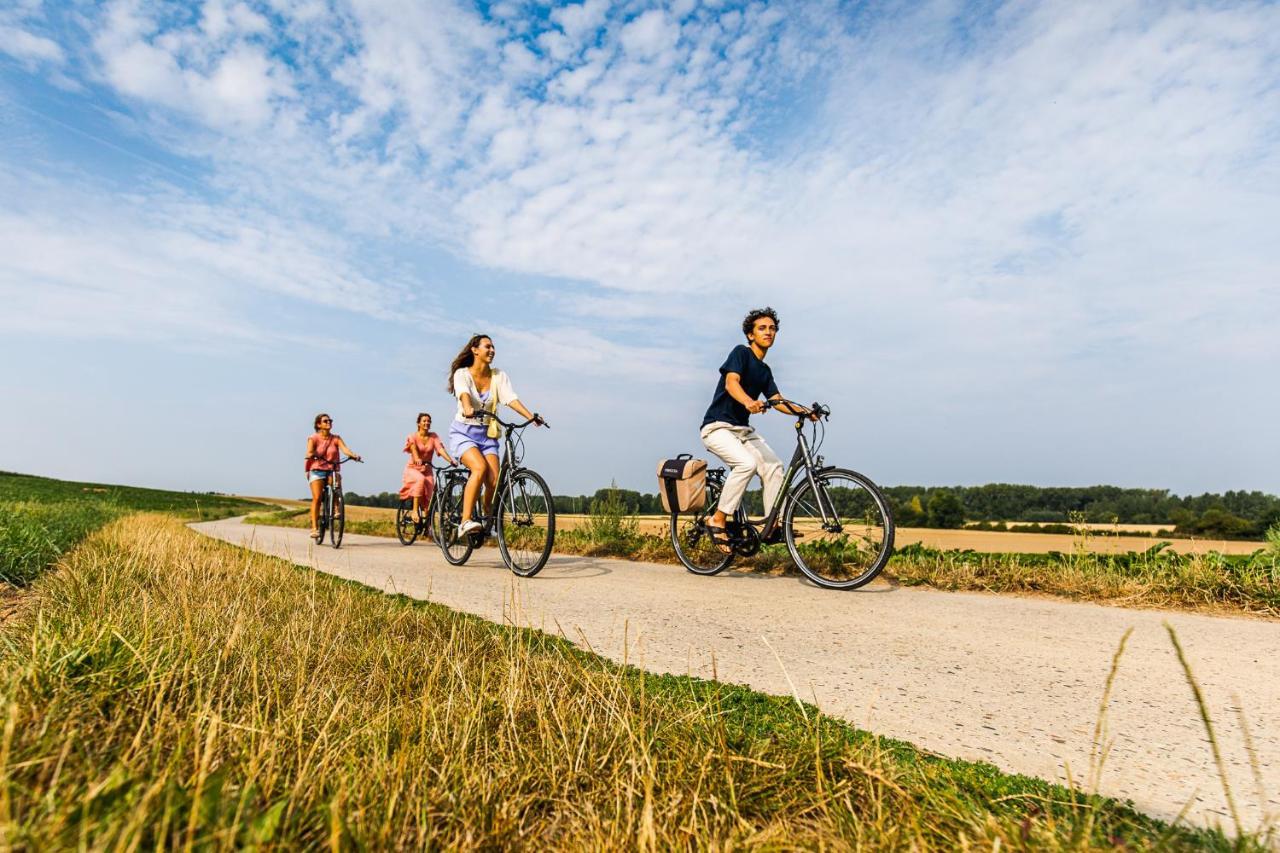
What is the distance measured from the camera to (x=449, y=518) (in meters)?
8.95

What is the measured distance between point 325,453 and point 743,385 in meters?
8.45

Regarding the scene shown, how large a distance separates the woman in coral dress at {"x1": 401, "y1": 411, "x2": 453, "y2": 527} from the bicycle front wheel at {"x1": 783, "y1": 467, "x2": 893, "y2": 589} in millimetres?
7702

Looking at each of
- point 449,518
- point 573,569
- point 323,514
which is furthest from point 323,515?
point 573,569

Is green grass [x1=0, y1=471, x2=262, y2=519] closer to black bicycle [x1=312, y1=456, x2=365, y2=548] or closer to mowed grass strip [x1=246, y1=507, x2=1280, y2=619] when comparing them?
black bicycle [x1=312, y1=456, x2=365, y2=548]

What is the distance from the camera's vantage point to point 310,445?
12500 mm

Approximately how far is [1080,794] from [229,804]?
6.78 feet

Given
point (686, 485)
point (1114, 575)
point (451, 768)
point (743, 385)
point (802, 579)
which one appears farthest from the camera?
point (686, 485)

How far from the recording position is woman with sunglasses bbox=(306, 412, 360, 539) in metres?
12.4

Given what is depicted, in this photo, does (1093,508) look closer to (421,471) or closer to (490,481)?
(490,481)

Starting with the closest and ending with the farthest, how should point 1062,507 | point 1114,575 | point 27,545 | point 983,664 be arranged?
point 983,664
point 1114,575
point 27,545
point 1062,507

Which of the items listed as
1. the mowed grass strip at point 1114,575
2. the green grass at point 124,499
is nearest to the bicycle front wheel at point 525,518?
the mowed grass strip at point 1114,575

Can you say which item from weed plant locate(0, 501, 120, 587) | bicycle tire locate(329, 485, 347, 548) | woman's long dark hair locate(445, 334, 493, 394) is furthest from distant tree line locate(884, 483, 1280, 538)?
bicycle tire locate(329, 485, 347, 548)

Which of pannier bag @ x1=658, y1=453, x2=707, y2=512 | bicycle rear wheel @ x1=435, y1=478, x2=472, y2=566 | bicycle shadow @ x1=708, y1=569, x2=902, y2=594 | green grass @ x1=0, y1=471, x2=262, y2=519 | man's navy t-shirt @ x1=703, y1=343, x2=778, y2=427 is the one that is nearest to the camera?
bicycle shadow @ x1=708, y1=569, x2=902, y2=594

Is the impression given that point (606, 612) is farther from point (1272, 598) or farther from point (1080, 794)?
point (1272, 598)
